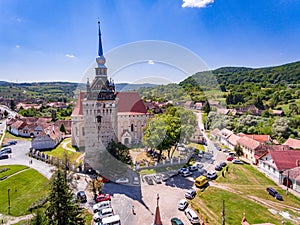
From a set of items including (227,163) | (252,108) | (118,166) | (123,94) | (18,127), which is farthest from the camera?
(252,108)

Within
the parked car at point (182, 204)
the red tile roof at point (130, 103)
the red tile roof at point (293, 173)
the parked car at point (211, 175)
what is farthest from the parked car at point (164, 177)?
the red tile roof at point (130, 103)

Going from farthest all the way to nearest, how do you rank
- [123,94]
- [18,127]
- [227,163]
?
[18,127], [123,94], [227,163]

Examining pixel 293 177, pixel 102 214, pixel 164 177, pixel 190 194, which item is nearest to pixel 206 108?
pixel 293 177

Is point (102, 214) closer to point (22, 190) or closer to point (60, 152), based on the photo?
point (22, 190)

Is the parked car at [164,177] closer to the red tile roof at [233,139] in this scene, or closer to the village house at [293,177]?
the village house at [293,177]

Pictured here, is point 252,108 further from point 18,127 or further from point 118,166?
point 18,127

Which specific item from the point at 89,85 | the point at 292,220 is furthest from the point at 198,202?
the point at 89,85
